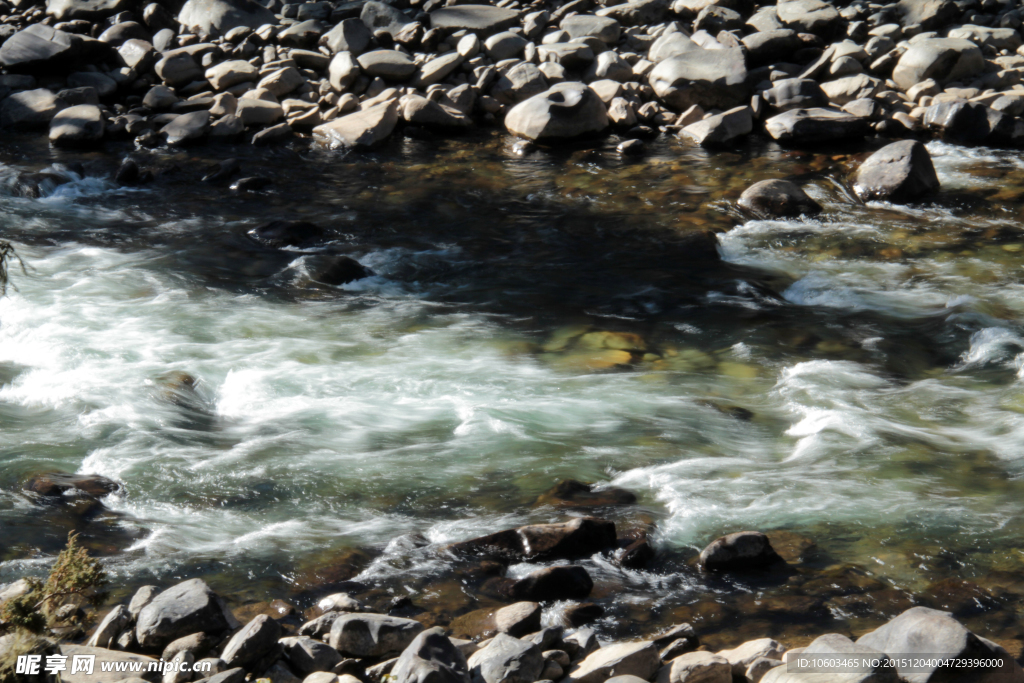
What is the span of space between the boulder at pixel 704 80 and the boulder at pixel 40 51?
844 cm

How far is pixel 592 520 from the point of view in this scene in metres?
3.73

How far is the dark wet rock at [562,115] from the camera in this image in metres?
10.9

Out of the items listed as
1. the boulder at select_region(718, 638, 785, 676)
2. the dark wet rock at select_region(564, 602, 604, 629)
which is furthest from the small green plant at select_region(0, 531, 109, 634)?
the boulder at select_region(718, 638, 785, 676)

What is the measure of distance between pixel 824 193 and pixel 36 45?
1104cm

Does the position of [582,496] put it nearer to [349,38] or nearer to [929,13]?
[349,38]

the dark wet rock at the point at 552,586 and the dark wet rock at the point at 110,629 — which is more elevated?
the dark wet rock at the point at 110,629

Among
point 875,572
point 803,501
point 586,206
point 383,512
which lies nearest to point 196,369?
point 383,512

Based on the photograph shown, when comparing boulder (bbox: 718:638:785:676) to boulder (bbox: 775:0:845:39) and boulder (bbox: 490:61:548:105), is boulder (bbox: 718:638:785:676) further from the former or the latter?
A: boulder (bbox: 775:0:845:39)

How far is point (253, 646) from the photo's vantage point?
2.83m

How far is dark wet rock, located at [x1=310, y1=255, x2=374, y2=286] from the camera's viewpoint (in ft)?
23.8

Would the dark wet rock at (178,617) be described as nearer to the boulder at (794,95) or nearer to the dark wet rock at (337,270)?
the dark wet rock at (337,270)

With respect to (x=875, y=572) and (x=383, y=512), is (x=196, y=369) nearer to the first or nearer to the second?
(x=383, y=512)

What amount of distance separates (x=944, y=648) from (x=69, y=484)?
3701 mm

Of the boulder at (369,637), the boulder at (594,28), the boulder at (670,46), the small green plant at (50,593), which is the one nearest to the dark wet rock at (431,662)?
the boulder at (369,637)
